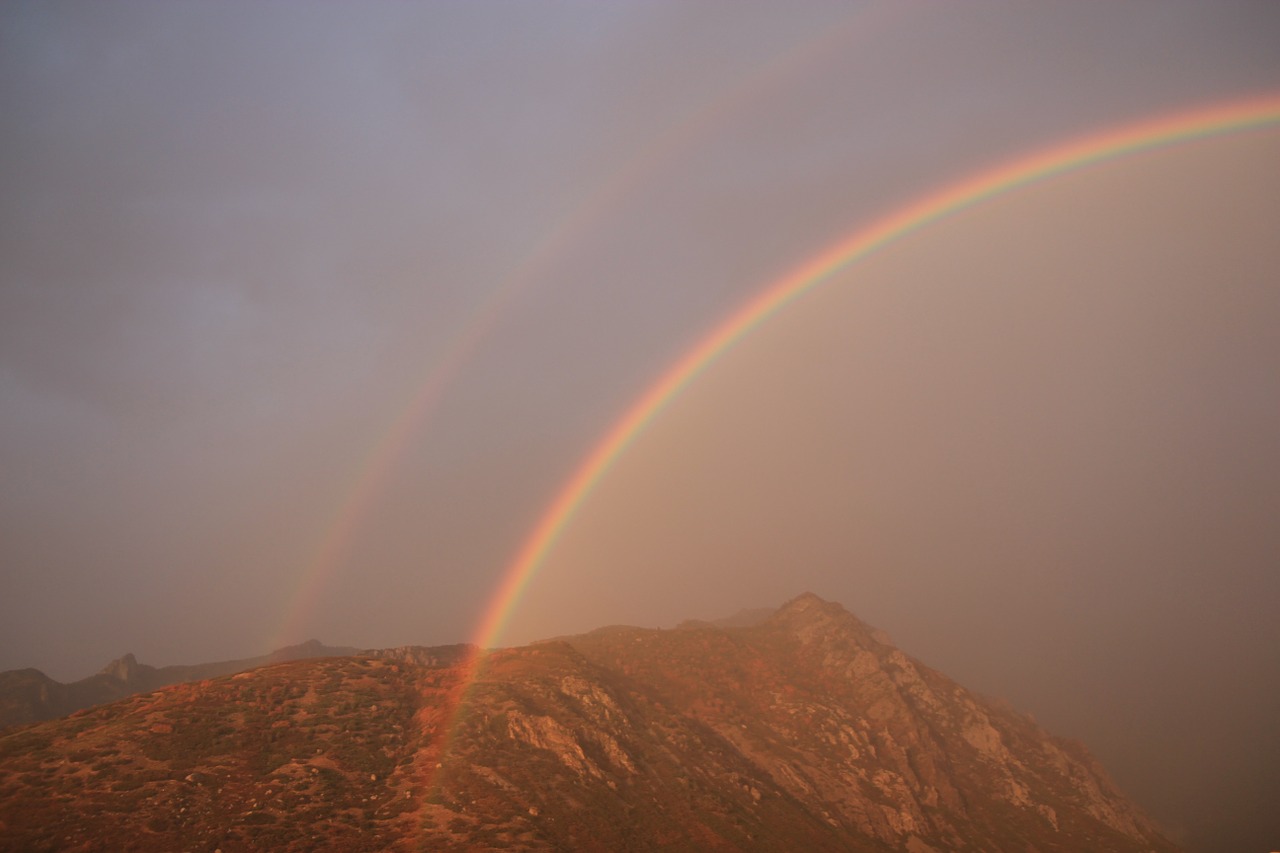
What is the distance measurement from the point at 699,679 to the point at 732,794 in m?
29.7

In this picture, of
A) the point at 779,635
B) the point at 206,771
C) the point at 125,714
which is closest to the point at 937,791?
the point at 779,635

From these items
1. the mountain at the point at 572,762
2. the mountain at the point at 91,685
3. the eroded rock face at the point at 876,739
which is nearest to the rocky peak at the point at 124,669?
the mountain at the point at 91,685

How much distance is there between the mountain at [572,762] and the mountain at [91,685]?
74.5 metres

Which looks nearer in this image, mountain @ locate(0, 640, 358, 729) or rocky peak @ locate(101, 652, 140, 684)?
mountain @ locate(0, 640, 358, 729)

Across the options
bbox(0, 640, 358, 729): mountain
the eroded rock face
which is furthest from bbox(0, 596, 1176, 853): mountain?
bbox(0, 640, 358, 729): mountain

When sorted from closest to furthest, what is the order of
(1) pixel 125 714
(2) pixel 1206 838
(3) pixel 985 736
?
(1) pixel 125 714 < (3) pixel 985 736 < (2) pixel 1206 838

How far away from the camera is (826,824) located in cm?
6378

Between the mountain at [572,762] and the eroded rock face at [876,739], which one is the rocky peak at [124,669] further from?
the eroded rock face at [876,739]

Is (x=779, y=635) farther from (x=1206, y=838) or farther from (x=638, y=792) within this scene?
(x=1206, y=838)

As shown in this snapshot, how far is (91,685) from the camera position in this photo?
133000 millimetres

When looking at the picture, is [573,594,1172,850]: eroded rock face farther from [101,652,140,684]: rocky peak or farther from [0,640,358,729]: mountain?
[101,652,140,684]: rocky peak

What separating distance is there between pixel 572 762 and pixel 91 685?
141156 millimetres

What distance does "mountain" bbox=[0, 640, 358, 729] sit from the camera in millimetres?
114000

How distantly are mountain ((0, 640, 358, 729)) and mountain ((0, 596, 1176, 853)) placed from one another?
244 ft
